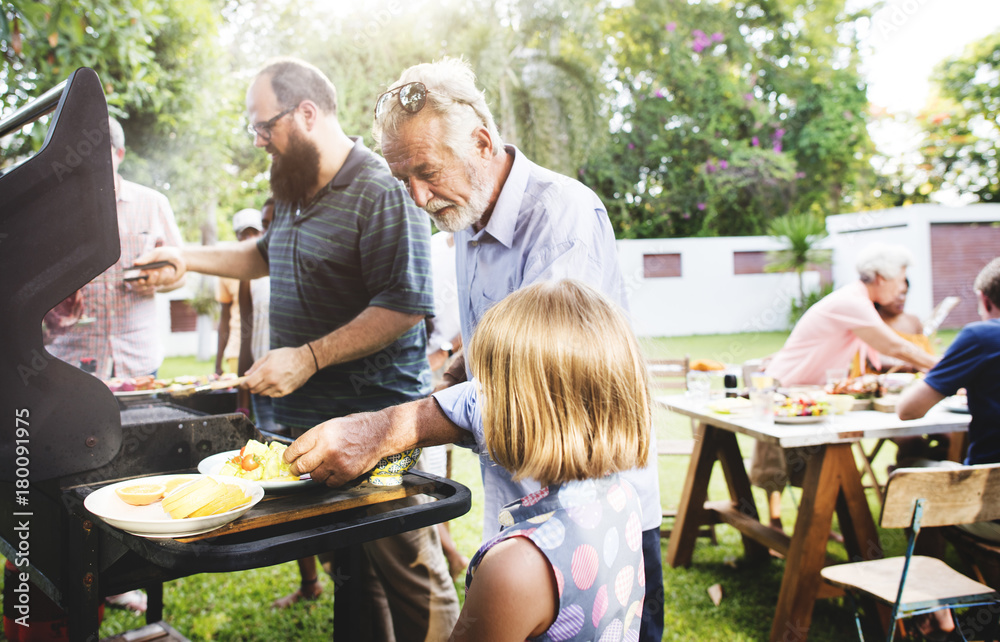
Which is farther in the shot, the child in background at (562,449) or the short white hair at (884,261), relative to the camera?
the short white hair at (884,261)

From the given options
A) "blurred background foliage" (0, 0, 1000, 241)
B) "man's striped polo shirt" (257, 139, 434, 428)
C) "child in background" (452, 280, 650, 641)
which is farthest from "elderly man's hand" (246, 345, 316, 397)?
"blurred background foliage" (0, 0, 1000, 241)

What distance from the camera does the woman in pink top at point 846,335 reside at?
4355mm

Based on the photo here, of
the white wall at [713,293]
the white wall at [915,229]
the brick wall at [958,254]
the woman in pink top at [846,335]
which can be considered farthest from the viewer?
the white wall at [713,293]

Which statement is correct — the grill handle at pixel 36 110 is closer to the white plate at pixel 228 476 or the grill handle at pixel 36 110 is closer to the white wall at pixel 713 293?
the white plate at pixel 228 476

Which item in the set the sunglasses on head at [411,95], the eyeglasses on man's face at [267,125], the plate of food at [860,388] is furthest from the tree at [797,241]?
the sunglasses on head at [411,95]

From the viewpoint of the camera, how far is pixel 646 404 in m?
1.25

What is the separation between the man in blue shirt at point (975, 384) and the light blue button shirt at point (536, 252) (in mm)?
1967

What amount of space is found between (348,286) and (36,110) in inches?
41.8

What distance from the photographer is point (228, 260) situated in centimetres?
280

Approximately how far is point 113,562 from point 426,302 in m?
1.26

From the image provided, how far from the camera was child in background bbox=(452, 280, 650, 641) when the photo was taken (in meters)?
1.13

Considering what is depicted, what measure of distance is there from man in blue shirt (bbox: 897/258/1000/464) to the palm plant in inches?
545

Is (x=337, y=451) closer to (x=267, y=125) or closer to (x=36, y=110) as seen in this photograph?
(x=36, y=110)

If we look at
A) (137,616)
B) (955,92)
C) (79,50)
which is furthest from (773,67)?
(137,616)
